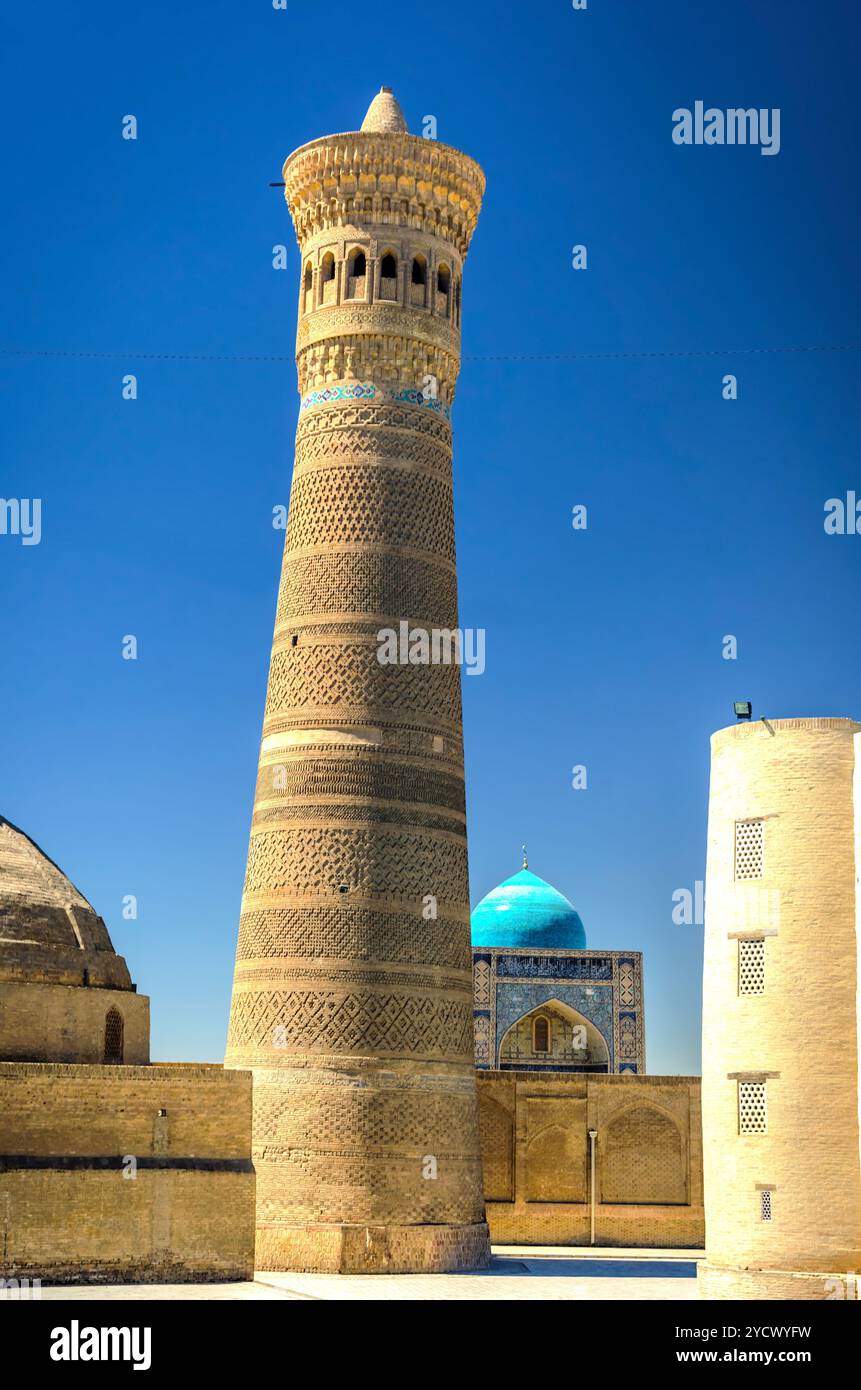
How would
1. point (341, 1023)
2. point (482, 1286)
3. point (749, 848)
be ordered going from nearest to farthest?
point (749, 848)
point (482, 1286)
point (341, 1023)

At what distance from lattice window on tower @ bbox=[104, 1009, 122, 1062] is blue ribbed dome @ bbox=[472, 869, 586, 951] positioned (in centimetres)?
1528

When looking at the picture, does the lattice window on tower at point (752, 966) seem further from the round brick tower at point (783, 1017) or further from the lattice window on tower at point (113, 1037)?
the lattice window on tower at point (113, 1037)

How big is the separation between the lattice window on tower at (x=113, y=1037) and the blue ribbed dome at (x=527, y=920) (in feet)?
50.1

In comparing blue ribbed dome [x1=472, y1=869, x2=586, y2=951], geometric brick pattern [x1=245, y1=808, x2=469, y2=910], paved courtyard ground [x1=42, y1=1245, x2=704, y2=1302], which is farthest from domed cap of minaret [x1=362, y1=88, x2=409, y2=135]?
blue ribbed dome [x1=472, y1=869, x2=586, y2=951]

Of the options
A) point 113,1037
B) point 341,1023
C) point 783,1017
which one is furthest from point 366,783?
point 783,1017

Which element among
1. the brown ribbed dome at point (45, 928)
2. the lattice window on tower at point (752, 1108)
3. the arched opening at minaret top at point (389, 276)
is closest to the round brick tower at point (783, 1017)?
the lattice window on tower at point (752, 1108)

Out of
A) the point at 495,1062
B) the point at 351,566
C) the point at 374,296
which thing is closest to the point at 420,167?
the point at 374,296

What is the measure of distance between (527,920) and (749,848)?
1822 cm

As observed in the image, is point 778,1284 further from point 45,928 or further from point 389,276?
point 389,276

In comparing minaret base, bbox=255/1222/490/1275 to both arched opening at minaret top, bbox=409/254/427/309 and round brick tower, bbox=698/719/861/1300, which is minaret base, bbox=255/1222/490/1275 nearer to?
round brick tower, bbox=698/719/861/1300

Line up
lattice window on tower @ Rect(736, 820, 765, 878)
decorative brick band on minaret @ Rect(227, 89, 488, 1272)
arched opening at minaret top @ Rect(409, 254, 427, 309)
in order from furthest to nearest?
1. arched opening at minaret top @ Rect(409, 254, 427, 309)
2. decorative brick band on minaret @ Rect(227, 89, 488, 1272)
3. lattice window on tower @ Rect(736, 820, 765, 878)

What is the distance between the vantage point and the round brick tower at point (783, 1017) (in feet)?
59.5

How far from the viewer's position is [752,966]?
19.0 meters

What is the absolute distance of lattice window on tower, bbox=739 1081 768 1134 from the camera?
18.6 meters
